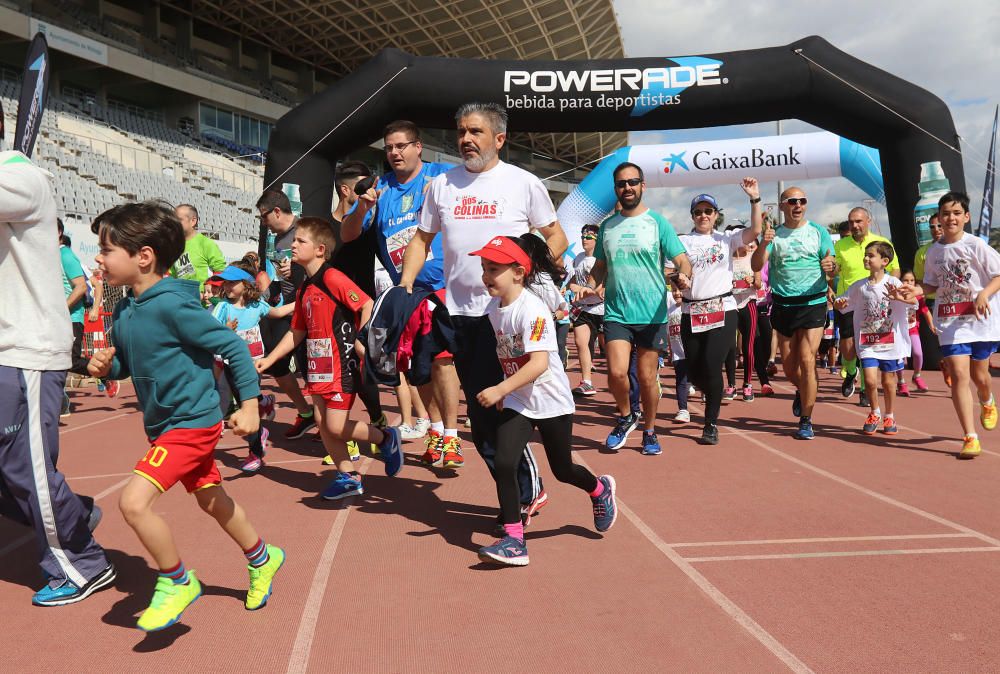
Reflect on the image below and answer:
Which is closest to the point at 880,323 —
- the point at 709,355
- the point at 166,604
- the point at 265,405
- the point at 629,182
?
the point at 709,355

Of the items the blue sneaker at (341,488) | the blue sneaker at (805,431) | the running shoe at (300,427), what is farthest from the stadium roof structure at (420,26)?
the blue sneaker at (341,488)

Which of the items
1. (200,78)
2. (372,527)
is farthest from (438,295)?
(200,78)

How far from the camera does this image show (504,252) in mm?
3414

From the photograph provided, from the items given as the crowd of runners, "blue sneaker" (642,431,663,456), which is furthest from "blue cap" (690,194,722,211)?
"blue sneaker" (642,431,663,456)

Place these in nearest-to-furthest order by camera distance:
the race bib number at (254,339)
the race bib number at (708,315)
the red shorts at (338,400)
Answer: the red shorts at (338,400) < the race bib number at (708,315) < the race bib number at (254,339)

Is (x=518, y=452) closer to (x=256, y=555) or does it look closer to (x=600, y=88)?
(x=256, y=555)

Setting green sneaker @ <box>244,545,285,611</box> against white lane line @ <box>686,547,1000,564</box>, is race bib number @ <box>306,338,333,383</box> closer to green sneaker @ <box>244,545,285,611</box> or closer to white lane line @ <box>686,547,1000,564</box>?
green sneaker @ <box>244,545,285,611</box>

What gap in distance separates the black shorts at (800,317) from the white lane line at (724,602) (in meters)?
3.46

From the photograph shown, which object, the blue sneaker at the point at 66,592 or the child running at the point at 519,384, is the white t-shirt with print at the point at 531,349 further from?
the blue sneaker at the point at 66,592

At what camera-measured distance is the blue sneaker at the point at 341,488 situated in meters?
4.52

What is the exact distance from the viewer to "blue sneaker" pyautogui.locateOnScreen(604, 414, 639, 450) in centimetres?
602

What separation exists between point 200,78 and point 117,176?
14.4 metres

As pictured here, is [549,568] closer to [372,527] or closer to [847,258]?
[372,527]

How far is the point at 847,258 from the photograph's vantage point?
855cm
